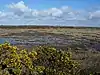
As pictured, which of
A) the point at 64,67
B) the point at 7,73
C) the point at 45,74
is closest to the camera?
the point at 7,73

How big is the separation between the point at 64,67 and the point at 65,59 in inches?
17.1

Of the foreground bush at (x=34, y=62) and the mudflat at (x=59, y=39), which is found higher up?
the foreground bush at (x=34, y=62)

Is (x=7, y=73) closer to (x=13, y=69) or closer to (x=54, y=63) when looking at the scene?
(x=13, y=69)

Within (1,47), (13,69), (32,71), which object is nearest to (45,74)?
(32,71)

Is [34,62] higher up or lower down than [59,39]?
higher up

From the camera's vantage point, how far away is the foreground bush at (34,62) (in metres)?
12.0

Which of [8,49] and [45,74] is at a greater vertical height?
[8,49]

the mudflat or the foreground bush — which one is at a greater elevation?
the foreground bush

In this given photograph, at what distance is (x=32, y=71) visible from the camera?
1238 centimetres

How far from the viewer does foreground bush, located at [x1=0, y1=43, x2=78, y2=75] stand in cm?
1196

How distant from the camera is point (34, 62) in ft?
47.3

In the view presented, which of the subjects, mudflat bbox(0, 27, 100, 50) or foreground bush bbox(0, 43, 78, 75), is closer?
foreground bush bbox(0, 43, 78, 75)

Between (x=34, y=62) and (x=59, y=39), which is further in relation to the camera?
(x=59, y=39)

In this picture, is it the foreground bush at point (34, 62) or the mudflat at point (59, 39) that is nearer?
the foreground bush at point (34, 62)
